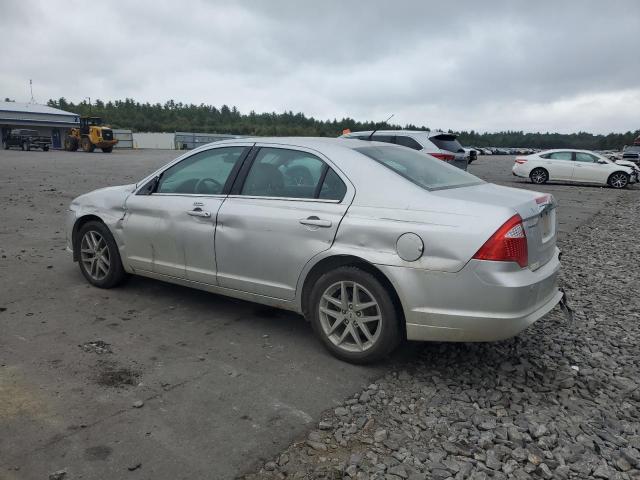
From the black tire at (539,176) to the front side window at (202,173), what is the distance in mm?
19543

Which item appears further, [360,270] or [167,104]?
[167,104]

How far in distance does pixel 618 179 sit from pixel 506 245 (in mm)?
21005

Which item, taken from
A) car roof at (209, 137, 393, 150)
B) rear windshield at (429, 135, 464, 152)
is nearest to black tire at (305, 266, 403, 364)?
car roof at (209, 137, 393, 150)

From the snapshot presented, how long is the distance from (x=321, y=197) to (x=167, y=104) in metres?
140

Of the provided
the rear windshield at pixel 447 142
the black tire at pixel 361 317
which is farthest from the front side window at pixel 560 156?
the black tire at pixel 361 317

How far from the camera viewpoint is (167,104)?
133750mm

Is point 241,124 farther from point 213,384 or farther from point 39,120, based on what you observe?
point 213,384

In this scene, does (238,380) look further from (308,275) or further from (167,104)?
(167,104)

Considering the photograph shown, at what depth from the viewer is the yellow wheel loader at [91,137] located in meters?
A: 38.6

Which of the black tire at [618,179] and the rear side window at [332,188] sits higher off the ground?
the rear side window at [332,188]

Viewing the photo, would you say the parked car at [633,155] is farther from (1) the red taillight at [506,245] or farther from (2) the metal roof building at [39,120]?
(2) the metal roof building at [39,120]

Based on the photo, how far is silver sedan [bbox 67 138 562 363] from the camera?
3182 mm

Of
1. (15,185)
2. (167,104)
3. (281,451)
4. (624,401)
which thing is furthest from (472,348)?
(167,104)

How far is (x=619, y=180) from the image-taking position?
68.6ft
